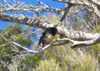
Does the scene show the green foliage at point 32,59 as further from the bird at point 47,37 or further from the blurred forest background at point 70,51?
the bird at point 47,37

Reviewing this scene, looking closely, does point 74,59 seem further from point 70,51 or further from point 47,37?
point 47,37

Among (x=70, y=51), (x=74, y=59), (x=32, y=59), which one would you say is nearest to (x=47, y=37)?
(x=74, y=59)

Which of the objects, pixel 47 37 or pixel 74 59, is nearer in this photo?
pixel 47 37

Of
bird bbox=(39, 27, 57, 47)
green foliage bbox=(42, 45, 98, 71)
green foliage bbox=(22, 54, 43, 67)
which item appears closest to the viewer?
bird bbox=(39, 27, 57, 47)

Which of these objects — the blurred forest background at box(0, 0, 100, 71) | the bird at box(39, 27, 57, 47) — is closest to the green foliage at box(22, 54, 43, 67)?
the blurred forest background at box(0, 0, 100, 71)

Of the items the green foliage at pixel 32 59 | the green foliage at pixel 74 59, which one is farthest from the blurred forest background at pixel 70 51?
the green foliage at pixel 32 59

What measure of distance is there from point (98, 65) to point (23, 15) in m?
2.56

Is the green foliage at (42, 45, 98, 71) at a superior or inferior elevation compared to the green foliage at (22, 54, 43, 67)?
superior

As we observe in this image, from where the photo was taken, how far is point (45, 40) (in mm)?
3793

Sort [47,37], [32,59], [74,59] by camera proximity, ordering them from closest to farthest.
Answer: [47,37]
[74,59]
[32,59]

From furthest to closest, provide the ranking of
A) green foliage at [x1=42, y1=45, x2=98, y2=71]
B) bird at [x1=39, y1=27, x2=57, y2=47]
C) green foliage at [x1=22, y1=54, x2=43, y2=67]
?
green foliage at [x1=22, y1=54, x2=43, y2=67] < green foliage at [x1=42, y1=45, x2=98, y2=71] < bird at [x1=39, y1=27, x2=57, y2=47]

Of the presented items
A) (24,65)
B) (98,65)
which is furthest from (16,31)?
(98,65)

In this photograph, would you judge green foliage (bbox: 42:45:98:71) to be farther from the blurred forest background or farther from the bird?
the bird

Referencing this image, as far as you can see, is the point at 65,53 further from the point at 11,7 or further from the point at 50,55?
the point at 11,7
